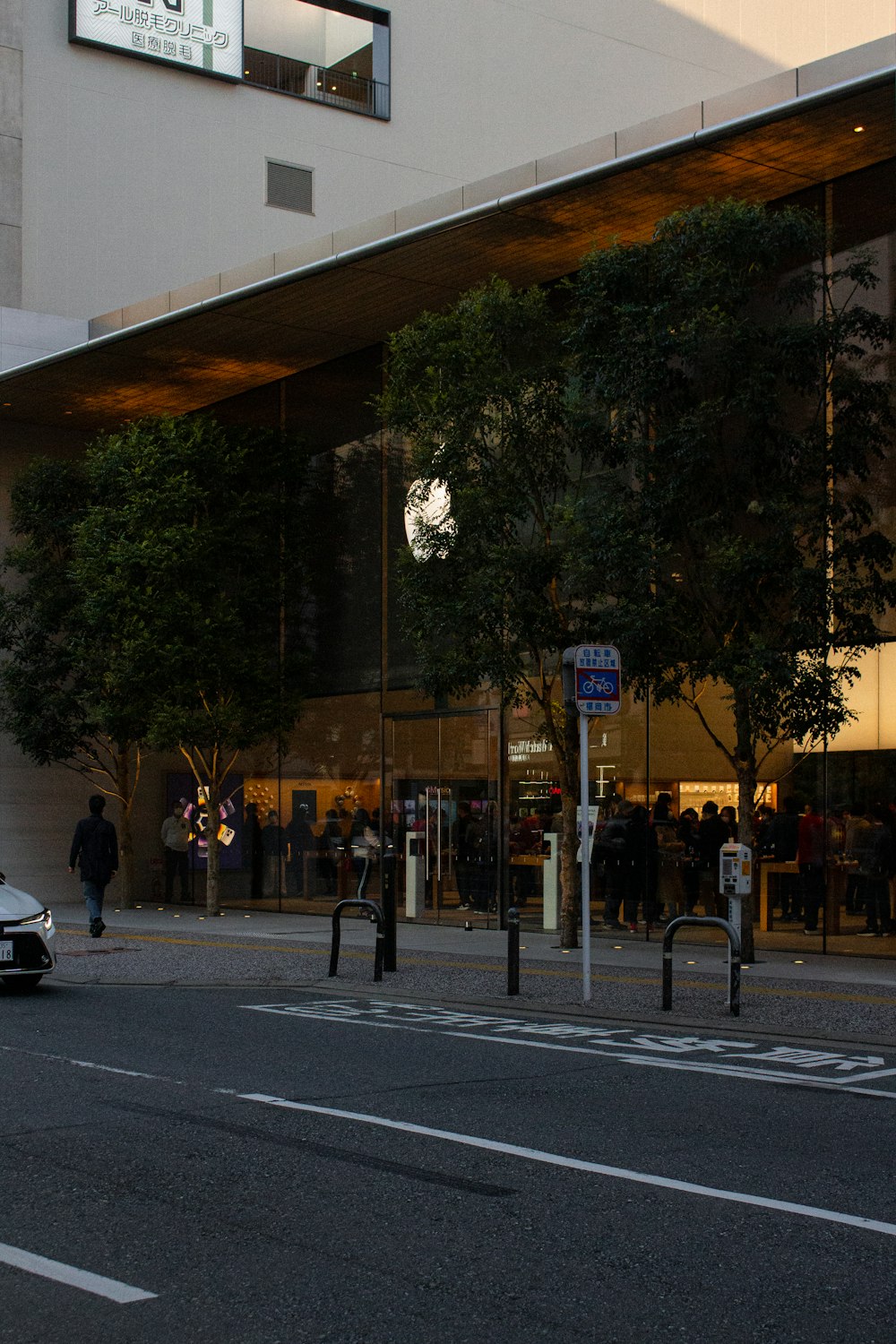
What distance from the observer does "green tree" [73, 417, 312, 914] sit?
24.0 m

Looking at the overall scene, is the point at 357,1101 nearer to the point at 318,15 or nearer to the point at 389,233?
the point at 389,233

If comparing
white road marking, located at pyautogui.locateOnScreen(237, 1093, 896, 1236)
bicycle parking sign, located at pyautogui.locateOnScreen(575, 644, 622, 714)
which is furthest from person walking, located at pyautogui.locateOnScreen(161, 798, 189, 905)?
Result: white road marking, located at pyautogui.locateOnScreen(237, 1093, 896, 1236)

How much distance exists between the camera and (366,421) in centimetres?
2472

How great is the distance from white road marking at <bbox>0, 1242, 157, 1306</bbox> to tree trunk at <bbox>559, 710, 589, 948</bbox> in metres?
12.6

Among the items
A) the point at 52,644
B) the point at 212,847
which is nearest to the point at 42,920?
the point at 212,847

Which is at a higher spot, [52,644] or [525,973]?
[52,644]

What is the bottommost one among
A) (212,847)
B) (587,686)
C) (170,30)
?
(212,847)

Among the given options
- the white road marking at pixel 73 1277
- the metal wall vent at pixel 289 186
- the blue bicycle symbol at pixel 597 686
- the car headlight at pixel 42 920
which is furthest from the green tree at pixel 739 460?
the metal wall vent at pixel 289 186

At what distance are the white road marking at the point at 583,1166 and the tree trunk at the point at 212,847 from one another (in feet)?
52.9

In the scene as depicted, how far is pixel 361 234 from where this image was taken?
20.1 meters

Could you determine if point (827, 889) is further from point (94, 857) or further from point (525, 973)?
point (94, 857)

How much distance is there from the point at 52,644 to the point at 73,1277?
2242 centimetres

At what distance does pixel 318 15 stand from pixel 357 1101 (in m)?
28.7

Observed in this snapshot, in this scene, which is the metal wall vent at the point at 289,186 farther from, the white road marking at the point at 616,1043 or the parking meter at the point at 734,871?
the white road marking at the point at 616,1043
